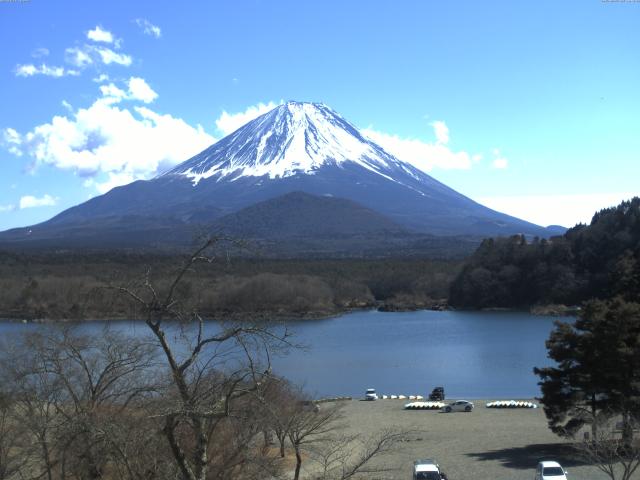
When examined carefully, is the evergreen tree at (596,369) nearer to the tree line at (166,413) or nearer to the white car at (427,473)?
the white car at (427,473)

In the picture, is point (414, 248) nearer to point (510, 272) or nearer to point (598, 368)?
point (510, 272)

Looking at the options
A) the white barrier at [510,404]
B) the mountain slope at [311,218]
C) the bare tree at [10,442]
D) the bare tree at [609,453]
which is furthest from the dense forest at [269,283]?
the mountain slope at [311,218]

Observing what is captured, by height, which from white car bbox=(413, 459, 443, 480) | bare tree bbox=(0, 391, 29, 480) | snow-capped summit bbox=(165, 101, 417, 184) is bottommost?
white car bbox=(413, 459, 443, 480)

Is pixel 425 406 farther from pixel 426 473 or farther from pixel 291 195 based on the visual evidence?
pixel 291 195

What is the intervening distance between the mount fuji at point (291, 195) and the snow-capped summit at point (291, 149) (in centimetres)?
19

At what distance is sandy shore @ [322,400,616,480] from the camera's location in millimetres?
11180

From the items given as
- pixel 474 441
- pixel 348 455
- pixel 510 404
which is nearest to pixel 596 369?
pixel 474 441

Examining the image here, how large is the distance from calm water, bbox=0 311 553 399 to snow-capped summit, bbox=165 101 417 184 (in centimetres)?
10417

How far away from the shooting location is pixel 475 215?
139 meters

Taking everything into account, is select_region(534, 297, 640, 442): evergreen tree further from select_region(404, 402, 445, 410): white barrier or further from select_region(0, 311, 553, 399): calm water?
select_region(404, 402, 445, 410): white barrier

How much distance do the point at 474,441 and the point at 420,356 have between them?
15.4m

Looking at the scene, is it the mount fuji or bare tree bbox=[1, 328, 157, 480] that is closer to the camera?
bare tree bbox=[1, 328, 157, 480]

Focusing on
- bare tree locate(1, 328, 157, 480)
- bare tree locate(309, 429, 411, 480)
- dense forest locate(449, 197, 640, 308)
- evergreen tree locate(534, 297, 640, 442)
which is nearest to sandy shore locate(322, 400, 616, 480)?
bare tree locate(309, 429, 411, 480)

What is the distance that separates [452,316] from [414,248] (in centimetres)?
4761
